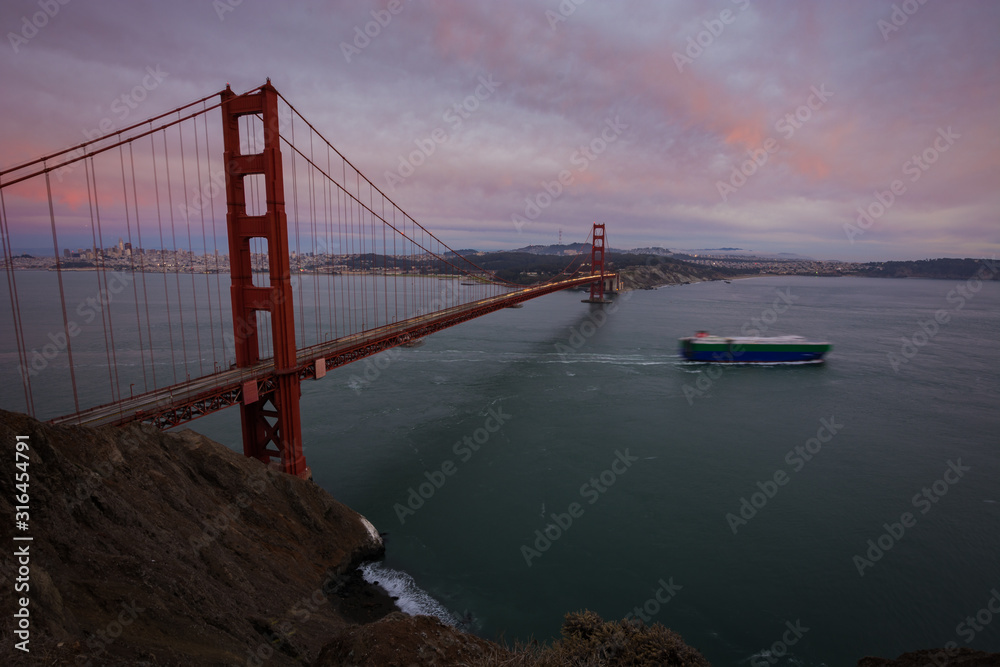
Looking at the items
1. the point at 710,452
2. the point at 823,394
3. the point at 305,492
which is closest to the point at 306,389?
the point at 305,492

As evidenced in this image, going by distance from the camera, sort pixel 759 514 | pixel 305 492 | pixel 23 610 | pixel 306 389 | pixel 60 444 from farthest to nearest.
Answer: pixel 306 389, pixel 759 514, pixel 305 492, pixel 60 444, pixel 23 610

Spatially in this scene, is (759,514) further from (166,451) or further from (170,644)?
(166,451)

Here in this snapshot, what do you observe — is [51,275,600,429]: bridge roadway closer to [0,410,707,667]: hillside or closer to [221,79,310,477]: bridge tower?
[221,79,310,477]: bridge tower

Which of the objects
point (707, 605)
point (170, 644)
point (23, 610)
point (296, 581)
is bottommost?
point (707, 605)

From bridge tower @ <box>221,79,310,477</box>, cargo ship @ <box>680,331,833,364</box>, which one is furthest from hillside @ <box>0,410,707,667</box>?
cargo ship @ <box>680,331,833,364</box>

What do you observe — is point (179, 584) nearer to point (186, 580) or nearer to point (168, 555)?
point (186, 580)

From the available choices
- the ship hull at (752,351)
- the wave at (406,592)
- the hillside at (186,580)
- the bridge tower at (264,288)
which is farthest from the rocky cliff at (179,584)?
the ship hull at (752,351)

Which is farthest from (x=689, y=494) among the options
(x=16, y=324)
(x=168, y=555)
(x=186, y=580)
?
(x=16, y=324)
